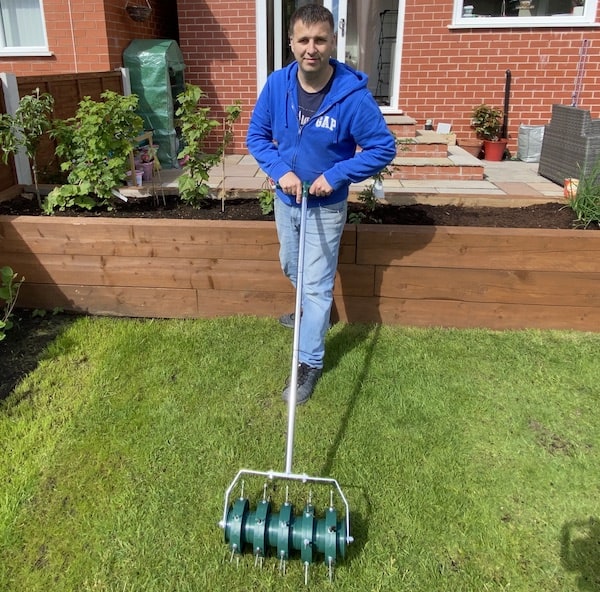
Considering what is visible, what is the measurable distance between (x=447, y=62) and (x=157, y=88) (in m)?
3.55

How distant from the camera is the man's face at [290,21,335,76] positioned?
2311mm

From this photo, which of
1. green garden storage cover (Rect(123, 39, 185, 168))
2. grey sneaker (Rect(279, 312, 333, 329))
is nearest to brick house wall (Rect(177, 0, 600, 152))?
green garden storage cover (Rect(123, 39, 185, 168))

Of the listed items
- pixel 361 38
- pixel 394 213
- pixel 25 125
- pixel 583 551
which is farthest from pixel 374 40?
pixel 583 551

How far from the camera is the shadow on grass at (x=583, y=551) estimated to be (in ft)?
6.23

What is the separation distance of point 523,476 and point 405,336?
1.18 meters

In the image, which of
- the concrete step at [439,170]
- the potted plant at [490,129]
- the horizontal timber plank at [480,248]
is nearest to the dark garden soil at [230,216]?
the horizontal timber plank at [480,248]

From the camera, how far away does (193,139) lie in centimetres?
368

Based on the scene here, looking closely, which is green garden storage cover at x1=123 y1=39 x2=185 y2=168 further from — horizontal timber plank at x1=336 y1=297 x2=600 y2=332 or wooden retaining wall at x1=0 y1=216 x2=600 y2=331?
horizontal timber plank at x1=336 y1=297 x2=600 y2=332

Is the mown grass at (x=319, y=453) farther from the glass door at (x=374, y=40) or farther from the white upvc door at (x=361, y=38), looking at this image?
the glass door at (x=374, y=40)

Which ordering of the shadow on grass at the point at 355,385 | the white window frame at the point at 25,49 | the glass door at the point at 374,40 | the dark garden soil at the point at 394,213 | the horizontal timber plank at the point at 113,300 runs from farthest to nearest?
the glass door at the point at 374,40
the white window frame at the point at 25,49
the dark garden soil at the point at 394,213
the horizontal timber plank at the point at 113,300
the shadow on grass at the point at 355,385

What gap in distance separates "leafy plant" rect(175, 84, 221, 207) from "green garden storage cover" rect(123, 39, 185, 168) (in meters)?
2.78

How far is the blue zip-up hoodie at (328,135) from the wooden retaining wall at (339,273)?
696 mm

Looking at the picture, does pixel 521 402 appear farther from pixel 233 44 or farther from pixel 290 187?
pixel 233 44

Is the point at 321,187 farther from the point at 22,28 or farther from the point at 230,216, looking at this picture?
the point at 22,28
